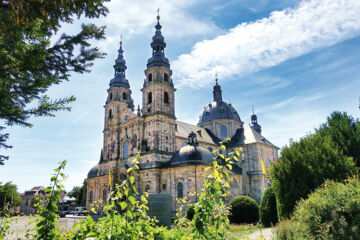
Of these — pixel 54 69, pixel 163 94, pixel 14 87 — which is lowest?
pixel 14 87

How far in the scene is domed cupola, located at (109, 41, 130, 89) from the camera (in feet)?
155

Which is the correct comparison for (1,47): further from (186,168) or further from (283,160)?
(186,168)

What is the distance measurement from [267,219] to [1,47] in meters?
19.4

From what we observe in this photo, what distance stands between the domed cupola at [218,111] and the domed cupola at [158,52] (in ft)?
58.5

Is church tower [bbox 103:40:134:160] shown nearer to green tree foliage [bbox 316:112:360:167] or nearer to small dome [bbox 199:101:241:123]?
small dome [bbox 199:101:241:123]

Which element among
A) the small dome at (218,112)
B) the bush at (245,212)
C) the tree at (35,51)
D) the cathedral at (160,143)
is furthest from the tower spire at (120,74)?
the tree at (35,51)

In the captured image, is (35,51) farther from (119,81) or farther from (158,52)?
(119,81)

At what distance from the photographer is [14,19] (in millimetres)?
3914

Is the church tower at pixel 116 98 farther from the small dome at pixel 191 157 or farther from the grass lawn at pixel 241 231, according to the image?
the grass lawn at pixel 241 231

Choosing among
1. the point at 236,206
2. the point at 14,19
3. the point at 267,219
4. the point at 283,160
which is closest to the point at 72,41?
the point at 14,19

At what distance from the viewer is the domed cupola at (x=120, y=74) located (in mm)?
47094

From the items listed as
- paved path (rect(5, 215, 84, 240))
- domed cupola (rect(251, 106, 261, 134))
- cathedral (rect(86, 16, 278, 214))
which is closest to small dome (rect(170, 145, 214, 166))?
cathedral (rect(86, 16, 278, 214))

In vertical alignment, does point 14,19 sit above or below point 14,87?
above

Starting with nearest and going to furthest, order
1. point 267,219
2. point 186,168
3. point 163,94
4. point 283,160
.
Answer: point 283,160 < point 267,219 < point 186,168 < point 163,94
